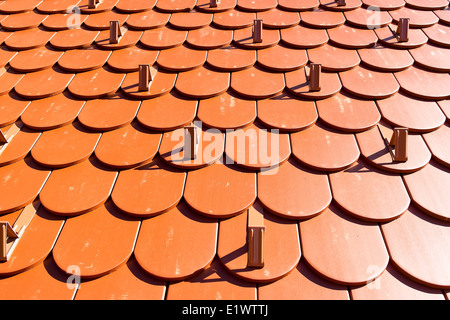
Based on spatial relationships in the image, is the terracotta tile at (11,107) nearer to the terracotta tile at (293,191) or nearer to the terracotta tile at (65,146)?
the terracotta tile at (65,146)

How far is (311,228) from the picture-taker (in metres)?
1.29

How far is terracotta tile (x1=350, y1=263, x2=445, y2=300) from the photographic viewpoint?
3.75 feet

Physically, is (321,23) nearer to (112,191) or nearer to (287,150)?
(287,150)

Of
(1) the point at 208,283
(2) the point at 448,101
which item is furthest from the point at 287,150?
(2) the point at 448,101

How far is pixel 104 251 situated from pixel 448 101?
1.71m

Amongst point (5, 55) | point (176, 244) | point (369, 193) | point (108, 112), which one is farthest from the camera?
point (5, 55)

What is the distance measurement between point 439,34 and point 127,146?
1.86m

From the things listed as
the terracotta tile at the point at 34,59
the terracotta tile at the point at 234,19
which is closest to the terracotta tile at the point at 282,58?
the terracotta tile at the point at 234,19

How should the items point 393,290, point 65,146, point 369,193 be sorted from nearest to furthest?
1. point 393,290
2. point 369,193
3. point 65,146

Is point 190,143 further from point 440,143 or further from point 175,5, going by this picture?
point 175,5

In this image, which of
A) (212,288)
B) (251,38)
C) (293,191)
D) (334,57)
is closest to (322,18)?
(334,57)

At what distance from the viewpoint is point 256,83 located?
1.76m

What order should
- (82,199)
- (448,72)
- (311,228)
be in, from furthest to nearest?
(448,72) → (82,199) → (311,228)

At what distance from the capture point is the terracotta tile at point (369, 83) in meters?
1.70
